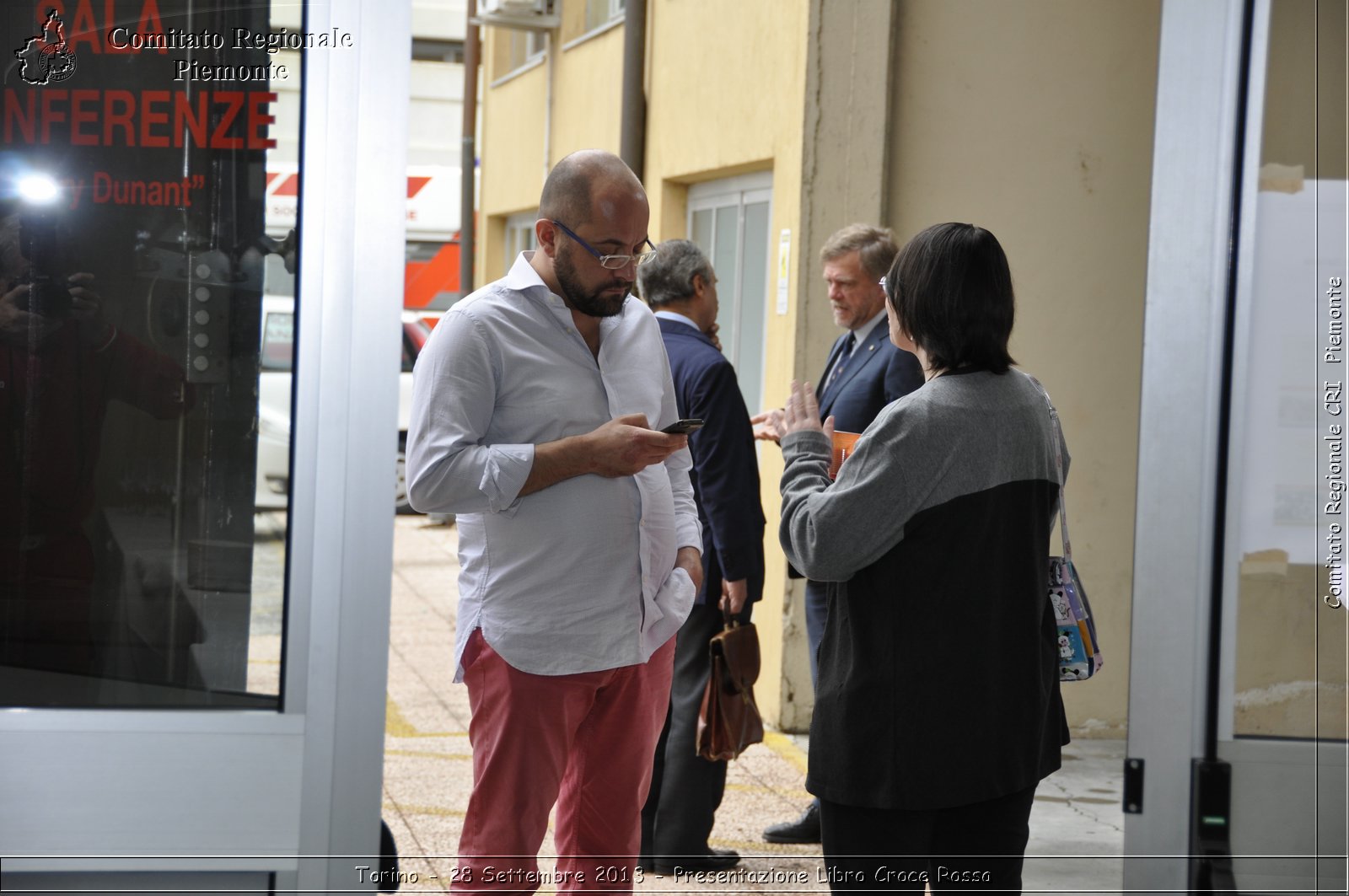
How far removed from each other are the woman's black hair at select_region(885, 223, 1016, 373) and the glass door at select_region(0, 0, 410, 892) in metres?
1.00

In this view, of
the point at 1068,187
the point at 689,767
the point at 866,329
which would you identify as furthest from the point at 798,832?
the point at 1068,187

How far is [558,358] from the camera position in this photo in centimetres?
290

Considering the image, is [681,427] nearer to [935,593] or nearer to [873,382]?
[935,593]

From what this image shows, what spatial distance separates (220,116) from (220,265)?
239mm

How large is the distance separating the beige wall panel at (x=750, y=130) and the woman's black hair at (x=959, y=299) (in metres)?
3.61

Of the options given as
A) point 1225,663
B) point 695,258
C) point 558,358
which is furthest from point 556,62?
point 1225,663

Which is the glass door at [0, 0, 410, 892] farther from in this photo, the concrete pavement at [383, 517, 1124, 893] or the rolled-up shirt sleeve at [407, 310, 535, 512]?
the concrete pavement at [383, 517, 1124, 893]

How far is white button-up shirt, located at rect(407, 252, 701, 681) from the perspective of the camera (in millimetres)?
2719

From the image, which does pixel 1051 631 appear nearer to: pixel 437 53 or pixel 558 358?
pixel 558 358

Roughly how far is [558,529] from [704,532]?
1.58m

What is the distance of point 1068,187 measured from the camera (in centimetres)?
628

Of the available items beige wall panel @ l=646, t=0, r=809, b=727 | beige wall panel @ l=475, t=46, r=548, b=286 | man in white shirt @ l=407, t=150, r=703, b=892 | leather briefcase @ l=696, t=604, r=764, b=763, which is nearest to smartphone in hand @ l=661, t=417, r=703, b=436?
man in white shirt @ l=407, t=150, r=703, b=892

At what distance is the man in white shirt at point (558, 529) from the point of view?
2.75m

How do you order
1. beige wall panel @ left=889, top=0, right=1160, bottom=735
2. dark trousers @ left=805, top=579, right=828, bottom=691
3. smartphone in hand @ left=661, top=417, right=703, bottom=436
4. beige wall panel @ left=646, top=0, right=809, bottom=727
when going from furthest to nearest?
beige wall panel @ left=646, top=0, right=809, bottom=727, beige wall panel @ left=889, top=0, right=1160, bottom=735, dark trousers @ left=805, top=579, right=828, bottom=691, smartphone in hand @ left=661, top=417, right=703, bottom=436
